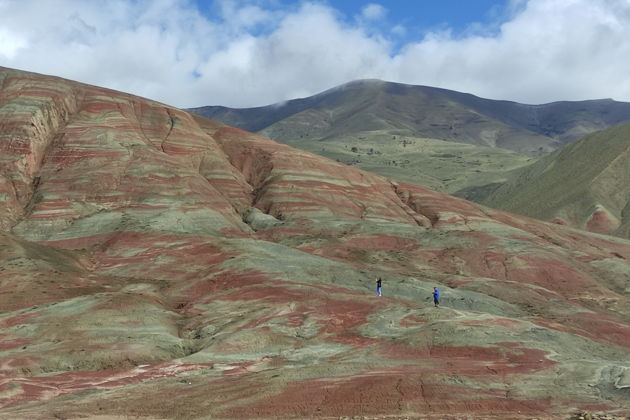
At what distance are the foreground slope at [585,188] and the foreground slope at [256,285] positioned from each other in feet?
152

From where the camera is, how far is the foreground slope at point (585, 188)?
144m

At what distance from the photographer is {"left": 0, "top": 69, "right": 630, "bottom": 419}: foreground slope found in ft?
97.8

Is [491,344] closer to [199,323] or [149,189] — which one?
[199,323]

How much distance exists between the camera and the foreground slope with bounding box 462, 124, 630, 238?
14438cm

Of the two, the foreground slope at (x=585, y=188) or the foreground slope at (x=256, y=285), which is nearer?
the foreground slope at (x=256, y=285)

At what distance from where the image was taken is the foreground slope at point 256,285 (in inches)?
1173

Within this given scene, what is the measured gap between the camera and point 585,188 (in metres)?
154

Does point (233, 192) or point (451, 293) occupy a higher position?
point (233, 192)

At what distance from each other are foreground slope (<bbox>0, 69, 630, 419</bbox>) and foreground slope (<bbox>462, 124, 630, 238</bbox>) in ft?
152

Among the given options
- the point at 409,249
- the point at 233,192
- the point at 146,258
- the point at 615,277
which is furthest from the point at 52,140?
the point at 615,277

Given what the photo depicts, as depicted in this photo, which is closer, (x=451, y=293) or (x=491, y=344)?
(x=491, y=344)

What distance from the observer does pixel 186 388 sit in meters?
32.1

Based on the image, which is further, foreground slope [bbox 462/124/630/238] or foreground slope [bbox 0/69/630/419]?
foreground slope [bbox 462/124/630/238]

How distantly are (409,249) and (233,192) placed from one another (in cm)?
3134
